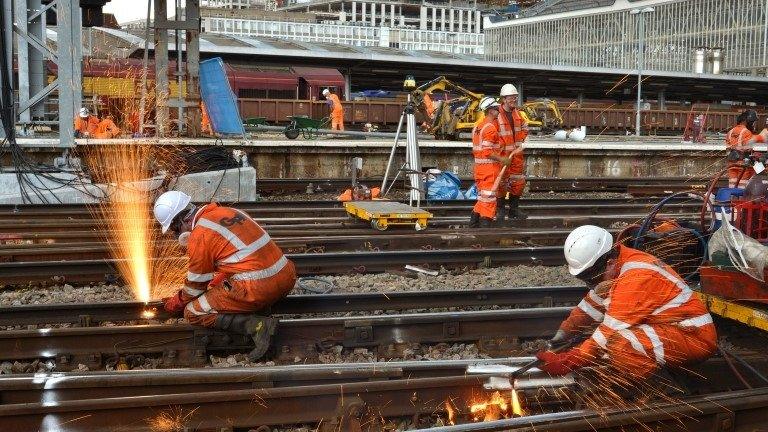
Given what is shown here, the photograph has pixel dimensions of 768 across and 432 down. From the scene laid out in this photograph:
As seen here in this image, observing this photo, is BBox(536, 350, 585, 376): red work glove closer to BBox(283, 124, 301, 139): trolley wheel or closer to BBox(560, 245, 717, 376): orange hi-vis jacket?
BBox(560, 245, 717, 376): orange hi-vis jacket

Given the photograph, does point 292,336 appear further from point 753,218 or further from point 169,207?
point 753,218

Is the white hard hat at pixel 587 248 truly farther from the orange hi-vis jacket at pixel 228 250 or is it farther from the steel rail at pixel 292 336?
the orange hi-vis jacket at pixel 228 250

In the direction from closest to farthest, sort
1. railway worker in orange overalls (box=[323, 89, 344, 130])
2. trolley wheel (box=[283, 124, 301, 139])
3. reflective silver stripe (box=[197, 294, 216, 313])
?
reflective silver stripe (box=[197, 294, 216, 313]) → trolley wheel (box=[283, 124, 301, 139]) → railway worker in orange overalls (box=[323, 89, 344, 130])

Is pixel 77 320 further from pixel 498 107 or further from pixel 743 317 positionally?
pixel 498 107

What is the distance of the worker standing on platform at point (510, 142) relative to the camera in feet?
33.7

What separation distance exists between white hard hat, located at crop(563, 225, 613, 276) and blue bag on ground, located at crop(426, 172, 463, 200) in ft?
29.6

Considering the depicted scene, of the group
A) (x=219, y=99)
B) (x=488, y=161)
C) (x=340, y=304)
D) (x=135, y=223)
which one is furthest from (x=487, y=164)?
(x=219, y=99)

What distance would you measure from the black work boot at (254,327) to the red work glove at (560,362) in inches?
76.8

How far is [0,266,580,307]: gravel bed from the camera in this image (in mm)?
7277

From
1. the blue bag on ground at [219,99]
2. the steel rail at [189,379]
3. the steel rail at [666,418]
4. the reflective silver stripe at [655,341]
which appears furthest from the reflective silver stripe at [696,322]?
the blue bag on ground at [219,99]

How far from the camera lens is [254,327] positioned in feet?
18.7

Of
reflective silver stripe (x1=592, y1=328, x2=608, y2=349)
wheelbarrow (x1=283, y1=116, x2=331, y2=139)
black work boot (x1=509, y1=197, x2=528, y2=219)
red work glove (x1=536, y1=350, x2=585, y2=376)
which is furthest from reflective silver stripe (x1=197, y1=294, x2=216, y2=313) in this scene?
wheelbarrow (x1=283, y1=116, x2=331, y2=139)

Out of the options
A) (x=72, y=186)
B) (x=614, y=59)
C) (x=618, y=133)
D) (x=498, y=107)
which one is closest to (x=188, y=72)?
(x=72, y=186)

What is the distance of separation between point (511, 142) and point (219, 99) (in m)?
9.59
